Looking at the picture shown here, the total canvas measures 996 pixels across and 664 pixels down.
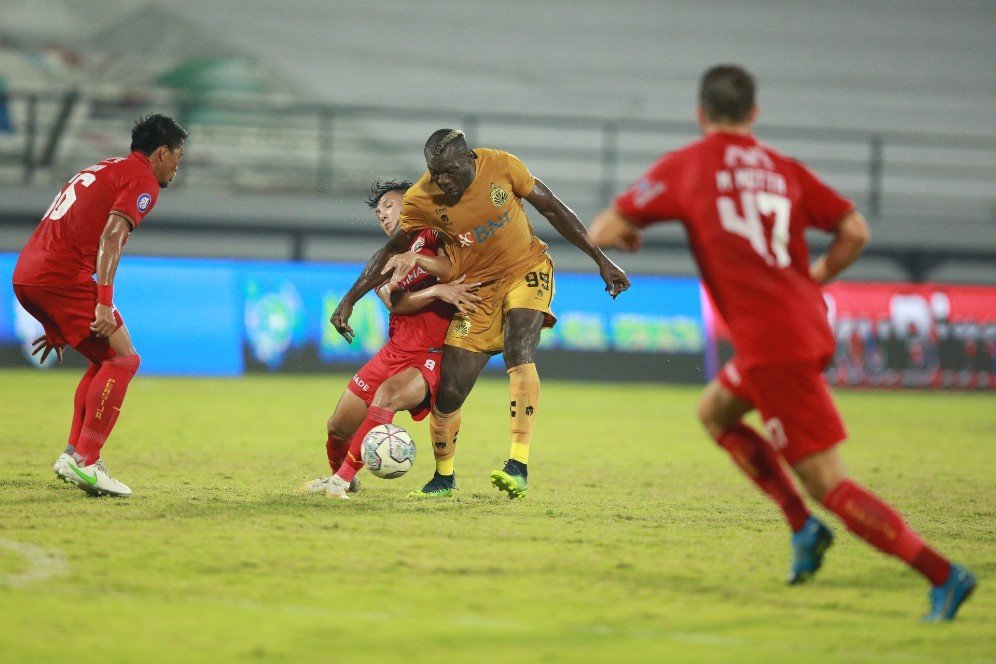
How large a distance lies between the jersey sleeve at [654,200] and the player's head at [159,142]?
10.5 feet

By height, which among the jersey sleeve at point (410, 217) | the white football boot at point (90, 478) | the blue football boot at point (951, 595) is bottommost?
the white football boot at point (90, 478)

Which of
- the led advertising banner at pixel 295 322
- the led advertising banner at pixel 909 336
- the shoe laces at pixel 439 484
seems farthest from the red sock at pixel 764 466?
the led advertising banner at pixel 909 336

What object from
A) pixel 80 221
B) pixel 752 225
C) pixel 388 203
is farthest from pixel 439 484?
pixel 752 225

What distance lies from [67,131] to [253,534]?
52.7 feet

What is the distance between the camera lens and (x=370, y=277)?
7266mm

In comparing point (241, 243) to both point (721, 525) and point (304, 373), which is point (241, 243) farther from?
point (721, 525)

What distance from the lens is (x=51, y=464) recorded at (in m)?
8.02

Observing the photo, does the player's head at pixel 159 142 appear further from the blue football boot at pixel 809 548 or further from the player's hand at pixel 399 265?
the blue football boot at pixel 809 548

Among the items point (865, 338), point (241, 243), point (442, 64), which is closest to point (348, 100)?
point (442, 64)

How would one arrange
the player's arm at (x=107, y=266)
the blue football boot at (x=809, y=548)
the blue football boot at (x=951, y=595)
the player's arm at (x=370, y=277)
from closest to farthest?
the blue football boot at (x=951, y=595) → the blue football boot at (x=809, y=548) → the player's arm at (x=107, y=266) → the player's arm at (x=370, y=277)

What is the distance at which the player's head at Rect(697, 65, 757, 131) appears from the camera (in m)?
4.70

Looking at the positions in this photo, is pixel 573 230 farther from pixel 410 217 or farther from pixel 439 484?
pixel 439 484

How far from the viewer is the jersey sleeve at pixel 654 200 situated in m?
4.63

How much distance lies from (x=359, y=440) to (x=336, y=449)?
1.35 feet
